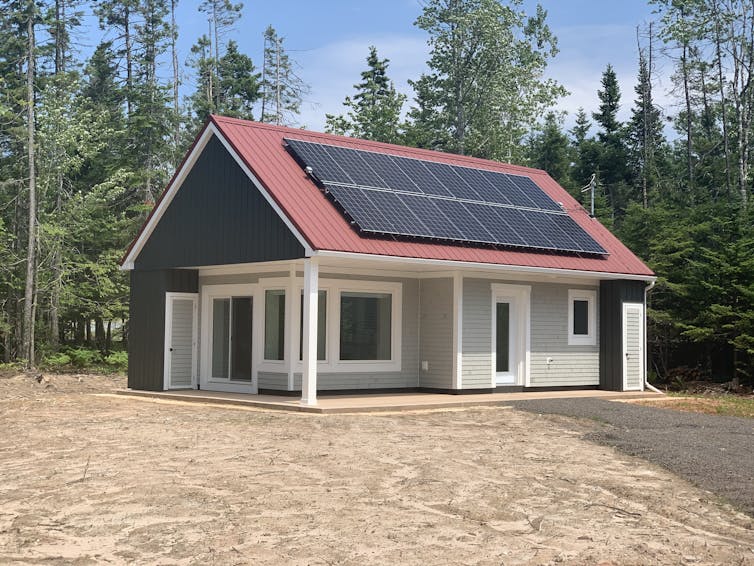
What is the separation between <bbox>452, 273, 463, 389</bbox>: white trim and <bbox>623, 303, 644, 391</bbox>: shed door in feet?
15.6

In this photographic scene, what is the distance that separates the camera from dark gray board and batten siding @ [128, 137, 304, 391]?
663 inches

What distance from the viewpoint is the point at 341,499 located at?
872 centimetres

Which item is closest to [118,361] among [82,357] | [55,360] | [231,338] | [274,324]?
[82,357]

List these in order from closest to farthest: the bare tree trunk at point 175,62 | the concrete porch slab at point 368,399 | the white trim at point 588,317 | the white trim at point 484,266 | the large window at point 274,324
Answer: the concrete porch slab at point 368,399 < the white trim at point 484,266 < the large window at point 274,324 < the white trim at point 588,317 < the bare tree trunk at point 175,62

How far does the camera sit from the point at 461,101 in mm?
41375

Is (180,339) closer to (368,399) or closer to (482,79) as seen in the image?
(368,399)

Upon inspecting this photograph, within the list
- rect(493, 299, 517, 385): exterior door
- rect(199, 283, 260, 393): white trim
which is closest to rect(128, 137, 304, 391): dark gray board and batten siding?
rect(199, 283, 260, 393): white trim

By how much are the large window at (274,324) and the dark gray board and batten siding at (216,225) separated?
120 centimetres

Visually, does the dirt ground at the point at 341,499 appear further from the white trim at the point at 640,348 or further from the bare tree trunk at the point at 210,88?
the bare tree trunk at the point at 210,88

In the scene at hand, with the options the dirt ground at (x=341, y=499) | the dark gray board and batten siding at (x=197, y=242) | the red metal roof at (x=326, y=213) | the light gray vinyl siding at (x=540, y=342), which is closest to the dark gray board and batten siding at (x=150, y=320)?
the dark gray board and batten siding at (x=197, y=242)

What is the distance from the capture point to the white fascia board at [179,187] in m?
16.0

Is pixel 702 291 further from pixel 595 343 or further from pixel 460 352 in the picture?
pixel 460 352

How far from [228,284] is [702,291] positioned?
12.7 metres

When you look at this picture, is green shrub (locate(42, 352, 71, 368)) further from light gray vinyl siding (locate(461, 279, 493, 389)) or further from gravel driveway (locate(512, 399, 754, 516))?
gravel driveway (locate(512, 399, 754, 516))
